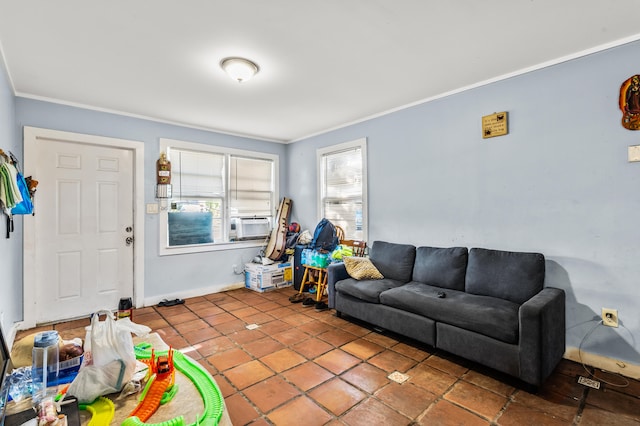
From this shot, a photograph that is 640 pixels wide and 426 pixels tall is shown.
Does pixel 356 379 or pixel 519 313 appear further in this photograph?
pixel 356 379

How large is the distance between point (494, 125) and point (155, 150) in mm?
4108

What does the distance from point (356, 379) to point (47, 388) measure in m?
1.85

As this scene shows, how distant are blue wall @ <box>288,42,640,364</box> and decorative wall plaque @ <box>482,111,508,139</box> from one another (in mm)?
51

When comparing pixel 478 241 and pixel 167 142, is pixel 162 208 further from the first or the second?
pixel 478 241

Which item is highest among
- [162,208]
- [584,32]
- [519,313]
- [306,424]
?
[584,32]

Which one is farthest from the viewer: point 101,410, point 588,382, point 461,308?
point 461,308

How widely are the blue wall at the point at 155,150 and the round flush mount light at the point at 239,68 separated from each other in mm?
2004

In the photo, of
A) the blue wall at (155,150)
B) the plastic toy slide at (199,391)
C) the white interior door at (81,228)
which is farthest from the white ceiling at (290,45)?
the plastic toy slide at (199,391)

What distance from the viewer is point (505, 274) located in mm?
2721

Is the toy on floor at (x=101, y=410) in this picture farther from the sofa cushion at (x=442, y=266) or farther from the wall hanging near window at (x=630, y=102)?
the wall hanging near window at (x=630, y=102)

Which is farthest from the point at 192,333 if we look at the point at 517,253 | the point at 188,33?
the point at 517,253

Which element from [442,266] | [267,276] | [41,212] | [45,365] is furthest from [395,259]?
[41,212]

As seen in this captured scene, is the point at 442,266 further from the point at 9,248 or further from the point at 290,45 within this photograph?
the point at 9,248

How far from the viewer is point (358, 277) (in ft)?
11.3
